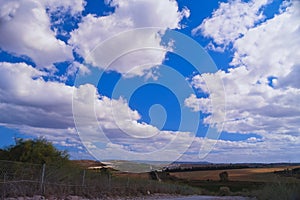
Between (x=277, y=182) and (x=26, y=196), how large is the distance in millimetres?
12278

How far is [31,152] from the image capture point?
24.5m

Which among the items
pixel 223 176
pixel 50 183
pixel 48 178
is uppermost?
pixel 223 176

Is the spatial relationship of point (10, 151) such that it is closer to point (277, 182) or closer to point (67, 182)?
point (67, 182)

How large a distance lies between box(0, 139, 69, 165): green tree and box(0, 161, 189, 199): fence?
2142 millimetres

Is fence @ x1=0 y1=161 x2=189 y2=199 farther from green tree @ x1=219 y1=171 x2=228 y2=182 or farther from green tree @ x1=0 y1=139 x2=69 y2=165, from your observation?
green tree @ x1=219 y1=171 x2=228 y2=182

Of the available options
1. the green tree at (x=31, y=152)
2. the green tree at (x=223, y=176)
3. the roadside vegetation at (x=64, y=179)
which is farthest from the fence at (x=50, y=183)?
the green tree at (x=223, y=176)

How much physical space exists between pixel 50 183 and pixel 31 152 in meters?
5.60

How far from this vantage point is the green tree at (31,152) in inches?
958

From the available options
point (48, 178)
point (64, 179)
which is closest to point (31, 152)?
point (64, 179)

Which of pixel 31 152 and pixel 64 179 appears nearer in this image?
pixel 64 179

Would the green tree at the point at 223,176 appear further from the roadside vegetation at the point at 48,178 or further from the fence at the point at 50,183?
the fence at the point at 50,183

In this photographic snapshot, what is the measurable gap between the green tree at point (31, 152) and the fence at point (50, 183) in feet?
7.03

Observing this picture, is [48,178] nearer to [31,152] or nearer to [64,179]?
[64,179]

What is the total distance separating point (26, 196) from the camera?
16.9m
